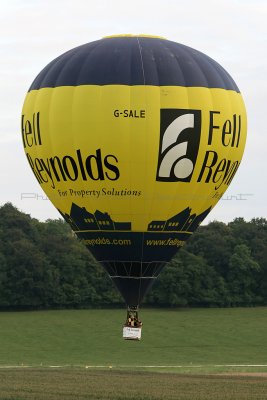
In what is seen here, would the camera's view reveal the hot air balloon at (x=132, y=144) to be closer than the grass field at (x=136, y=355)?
Yes

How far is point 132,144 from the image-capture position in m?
47.8

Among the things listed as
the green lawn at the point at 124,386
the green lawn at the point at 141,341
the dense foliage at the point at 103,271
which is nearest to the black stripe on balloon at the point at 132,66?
the green lawn at the point at 124,386

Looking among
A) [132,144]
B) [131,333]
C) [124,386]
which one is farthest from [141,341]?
[132,144]

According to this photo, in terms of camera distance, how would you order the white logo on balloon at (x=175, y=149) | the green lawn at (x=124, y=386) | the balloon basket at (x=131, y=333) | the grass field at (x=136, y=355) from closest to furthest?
1. the green lawn at (x=124, y=386)
2. the white logo on balloon at (x=175, y=149)
3. the balloon basket at (x=131, y=333)
4. the grass field at (x=136, y=355)

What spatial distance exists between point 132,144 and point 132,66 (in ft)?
10.1

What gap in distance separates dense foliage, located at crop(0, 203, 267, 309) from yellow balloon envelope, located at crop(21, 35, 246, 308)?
7942 cm

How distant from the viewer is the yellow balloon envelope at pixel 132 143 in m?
47.9

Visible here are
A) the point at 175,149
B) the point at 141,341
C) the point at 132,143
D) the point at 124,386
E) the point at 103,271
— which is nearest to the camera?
the point at 132,143

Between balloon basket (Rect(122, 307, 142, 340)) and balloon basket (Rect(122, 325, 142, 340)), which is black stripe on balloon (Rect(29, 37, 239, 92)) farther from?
balloon basket (Rect(122, 325, 142, 340))

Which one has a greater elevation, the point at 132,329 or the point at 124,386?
the point at 132,329

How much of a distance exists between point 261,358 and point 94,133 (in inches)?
2229

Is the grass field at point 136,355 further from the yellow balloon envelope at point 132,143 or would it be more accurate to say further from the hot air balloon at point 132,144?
the yellow balloon envelope at point 132,143

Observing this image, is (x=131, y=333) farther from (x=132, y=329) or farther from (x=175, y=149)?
(x=175, y=149)

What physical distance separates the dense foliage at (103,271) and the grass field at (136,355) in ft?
7.53
